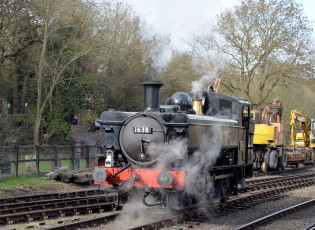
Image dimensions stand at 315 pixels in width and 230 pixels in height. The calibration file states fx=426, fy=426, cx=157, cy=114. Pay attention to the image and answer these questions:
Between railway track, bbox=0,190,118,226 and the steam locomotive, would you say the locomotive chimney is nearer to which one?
the steam locomotive

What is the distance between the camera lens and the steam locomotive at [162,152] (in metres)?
8.27

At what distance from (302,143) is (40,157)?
71.5 feet

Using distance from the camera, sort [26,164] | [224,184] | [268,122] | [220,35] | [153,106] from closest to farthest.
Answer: [153,106] < [224,184] < [26,164] < [268,122] < [220,35]

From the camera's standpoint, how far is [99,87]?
25.5 metres

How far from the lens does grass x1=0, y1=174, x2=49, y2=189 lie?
44.6 ft

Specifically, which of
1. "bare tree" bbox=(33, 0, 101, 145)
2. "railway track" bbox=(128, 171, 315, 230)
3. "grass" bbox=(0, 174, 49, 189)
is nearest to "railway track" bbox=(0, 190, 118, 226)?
"railway track" bbox=(128, 171, 315, 230)

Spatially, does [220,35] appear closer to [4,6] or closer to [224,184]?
[4,6]

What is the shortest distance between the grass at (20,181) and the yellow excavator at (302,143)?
16142 millimetres

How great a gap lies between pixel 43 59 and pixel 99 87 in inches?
219

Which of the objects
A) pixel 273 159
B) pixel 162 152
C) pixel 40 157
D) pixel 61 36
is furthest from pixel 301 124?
pixel 162 152

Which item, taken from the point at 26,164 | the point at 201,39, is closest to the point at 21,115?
the point at 26,164

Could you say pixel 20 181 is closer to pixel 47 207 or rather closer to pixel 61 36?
pixel 47 207

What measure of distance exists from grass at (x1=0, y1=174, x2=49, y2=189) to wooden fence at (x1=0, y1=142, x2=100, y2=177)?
1.01ft

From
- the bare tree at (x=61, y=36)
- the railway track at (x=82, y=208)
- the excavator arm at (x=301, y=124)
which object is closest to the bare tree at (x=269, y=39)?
the excavator arm at (x=301, y=124)
